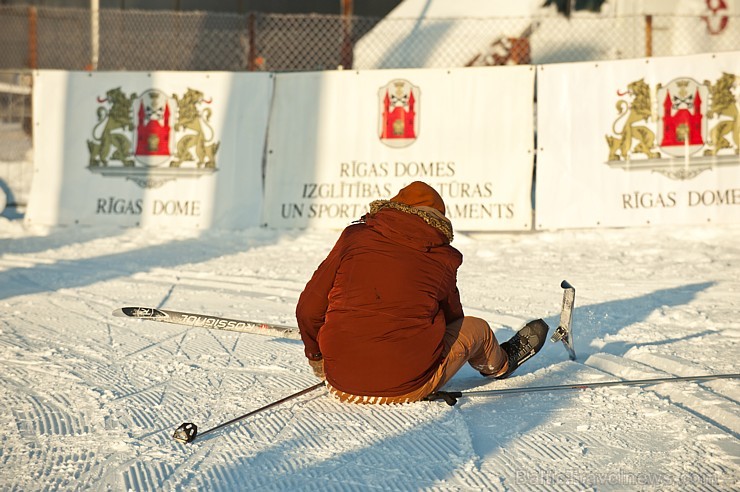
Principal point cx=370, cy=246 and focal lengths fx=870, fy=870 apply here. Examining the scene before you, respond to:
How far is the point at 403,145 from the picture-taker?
1024 cm

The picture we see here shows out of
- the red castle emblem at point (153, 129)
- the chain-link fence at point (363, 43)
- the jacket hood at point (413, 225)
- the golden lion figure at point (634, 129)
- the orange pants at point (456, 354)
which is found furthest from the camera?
the chain-link fence at point (363, 43)

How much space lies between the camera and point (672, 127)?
384 inches

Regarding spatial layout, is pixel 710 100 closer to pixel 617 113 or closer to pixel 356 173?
pixel 617 113

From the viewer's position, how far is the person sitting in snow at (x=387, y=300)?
12.8ft

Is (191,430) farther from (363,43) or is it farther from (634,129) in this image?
(363,43)

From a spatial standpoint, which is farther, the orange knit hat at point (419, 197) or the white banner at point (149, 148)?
the white banner at point (149, 148)

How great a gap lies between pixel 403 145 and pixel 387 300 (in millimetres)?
6510

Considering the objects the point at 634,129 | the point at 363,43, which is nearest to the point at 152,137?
the point at 363,43

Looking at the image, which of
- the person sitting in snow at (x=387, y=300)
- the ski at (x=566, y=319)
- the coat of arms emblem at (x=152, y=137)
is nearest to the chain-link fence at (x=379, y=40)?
the coat of arms emblem at (x=152, y=137)

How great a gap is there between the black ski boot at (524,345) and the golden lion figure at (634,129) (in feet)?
18.1

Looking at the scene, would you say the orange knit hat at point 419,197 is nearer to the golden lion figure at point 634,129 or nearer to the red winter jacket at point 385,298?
the red winter jacket at point 385,298

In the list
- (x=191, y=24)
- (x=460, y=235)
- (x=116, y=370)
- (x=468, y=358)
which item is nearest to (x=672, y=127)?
(x=460, y=235)

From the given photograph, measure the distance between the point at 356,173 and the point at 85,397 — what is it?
630 cm

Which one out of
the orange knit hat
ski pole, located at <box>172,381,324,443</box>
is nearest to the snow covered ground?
ski pole, located at <box>172,381,324,443</box>
